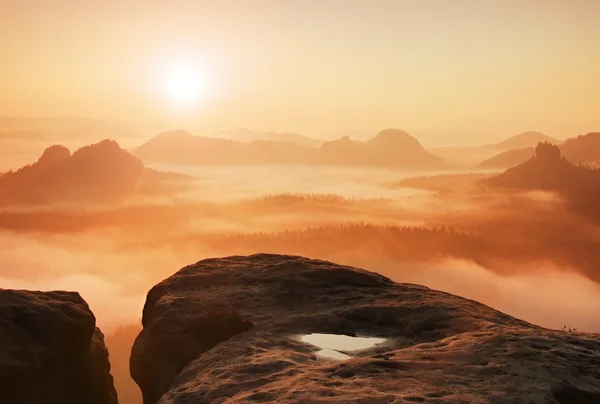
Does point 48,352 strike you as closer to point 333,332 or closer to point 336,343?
point 333,332

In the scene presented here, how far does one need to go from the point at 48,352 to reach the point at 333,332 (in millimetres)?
9066

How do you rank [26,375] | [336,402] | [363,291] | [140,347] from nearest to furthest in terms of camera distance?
[336,402] < [26,375] < [140,347] < [363,291]

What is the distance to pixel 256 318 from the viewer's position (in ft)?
55.8

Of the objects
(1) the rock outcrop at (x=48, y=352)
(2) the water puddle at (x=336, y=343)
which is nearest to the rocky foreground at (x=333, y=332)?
(2) the water puddle at (x=336, y=343)

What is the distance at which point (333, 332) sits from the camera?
16.1 m

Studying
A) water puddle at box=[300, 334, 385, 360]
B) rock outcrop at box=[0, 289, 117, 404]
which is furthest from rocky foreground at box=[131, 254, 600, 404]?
rock outcrop at box=[0, 289, 117, 404]

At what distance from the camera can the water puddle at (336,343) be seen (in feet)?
45.7

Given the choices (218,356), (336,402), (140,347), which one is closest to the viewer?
(336,402)

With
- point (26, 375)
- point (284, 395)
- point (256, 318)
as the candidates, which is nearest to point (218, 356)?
point (256, 318)

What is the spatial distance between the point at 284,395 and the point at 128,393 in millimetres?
134838

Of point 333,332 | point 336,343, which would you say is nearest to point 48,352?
point 333,332

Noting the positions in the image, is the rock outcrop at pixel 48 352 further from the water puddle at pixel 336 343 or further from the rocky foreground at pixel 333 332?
the water puddle at pixel 336 343

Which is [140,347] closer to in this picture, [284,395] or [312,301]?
[312,301]

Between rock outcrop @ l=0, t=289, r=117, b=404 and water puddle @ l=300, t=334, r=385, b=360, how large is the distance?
8.32 metres
